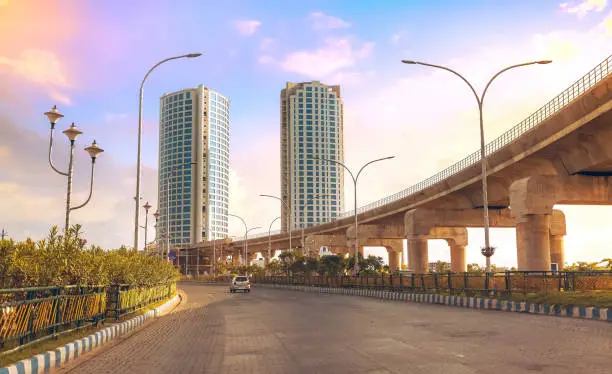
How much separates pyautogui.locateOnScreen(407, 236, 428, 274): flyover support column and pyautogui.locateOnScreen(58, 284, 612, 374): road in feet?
134

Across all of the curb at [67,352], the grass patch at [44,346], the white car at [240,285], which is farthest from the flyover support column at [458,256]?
the grass patch at [44,346]

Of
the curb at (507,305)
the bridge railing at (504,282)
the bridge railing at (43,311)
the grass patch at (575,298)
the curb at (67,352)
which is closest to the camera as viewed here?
the curb at (67,352)

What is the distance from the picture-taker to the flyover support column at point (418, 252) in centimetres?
5800

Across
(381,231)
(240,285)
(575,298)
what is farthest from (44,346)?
(381,231)

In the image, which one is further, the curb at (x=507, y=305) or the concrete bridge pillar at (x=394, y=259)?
the concrete bridge pillar at (x=394, y=259)

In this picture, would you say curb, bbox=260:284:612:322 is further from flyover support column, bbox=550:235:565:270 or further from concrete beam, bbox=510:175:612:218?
flyover support column, bbox=550:235:565:270

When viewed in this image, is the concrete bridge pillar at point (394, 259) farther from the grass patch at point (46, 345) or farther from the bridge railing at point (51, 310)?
→ the grass patch at point (46, 345)

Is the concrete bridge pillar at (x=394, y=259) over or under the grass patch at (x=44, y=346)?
over

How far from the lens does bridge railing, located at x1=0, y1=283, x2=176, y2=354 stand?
917 centimetres

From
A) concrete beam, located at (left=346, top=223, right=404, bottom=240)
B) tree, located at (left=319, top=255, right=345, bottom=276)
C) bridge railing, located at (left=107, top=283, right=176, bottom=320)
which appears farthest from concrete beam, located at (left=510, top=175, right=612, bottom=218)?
concrete beam, located at (left=346, top=223, right=404, bottom=240)

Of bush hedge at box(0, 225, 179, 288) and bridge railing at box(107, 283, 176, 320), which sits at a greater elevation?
bush hedge at box(0, 225, 179, 288)

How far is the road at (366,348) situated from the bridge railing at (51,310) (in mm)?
933

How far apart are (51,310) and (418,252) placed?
50149mm

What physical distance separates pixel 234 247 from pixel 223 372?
133 meters
